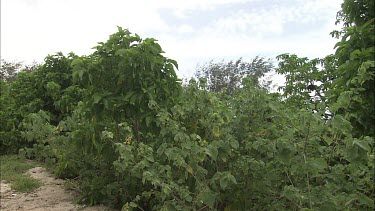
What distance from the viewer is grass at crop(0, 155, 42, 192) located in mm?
5434

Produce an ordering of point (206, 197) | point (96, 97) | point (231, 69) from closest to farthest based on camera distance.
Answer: point (206, 197), point (96, 97), point (231, 69)

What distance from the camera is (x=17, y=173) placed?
252 inches

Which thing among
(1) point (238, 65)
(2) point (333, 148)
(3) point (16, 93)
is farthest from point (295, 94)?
(1) point (238, 65)

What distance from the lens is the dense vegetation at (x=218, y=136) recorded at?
2541mm

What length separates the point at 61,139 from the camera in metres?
4.40

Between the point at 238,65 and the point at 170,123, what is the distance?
13956 mm

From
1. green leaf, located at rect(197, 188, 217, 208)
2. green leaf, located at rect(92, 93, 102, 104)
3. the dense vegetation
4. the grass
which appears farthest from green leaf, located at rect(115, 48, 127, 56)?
the grass

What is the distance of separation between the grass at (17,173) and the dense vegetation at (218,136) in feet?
4.20

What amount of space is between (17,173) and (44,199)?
188 cm

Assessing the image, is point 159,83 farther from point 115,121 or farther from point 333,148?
point 333,148

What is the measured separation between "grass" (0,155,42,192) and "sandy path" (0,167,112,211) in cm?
10

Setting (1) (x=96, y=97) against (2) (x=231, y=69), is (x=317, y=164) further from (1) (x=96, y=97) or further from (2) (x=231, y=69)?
(2) (x=231, y=69)

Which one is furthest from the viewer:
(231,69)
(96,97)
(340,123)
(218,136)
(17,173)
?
(231,69)

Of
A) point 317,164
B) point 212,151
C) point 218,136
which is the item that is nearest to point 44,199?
point 218,136
